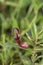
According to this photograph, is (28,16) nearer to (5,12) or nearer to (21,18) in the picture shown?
(21,18)

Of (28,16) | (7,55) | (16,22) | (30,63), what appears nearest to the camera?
(30,63)

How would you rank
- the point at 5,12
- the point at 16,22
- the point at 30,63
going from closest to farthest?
the point at 30,63 < the point at 16,22 < the point at 5,12

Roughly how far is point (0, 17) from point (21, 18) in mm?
149

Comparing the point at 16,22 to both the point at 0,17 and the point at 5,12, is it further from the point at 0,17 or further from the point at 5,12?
the point at 5,12

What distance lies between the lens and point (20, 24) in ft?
4.62

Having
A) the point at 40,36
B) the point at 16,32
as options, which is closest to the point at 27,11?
the point at 16,32

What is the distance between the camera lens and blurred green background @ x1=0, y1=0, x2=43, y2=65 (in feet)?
3.52

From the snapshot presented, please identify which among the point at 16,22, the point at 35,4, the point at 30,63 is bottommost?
the point at 30,63

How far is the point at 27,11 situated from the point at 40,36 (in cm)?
57

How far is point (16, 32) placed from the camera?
3.65ft

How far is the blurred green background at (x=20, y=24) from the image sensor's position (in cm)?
107

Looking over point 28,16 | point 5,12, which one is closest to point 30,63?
point 28,16

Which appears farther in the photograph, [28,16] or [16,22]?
[28,16]

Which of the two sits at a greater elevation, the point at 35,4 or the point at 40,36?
the point at 35,4
